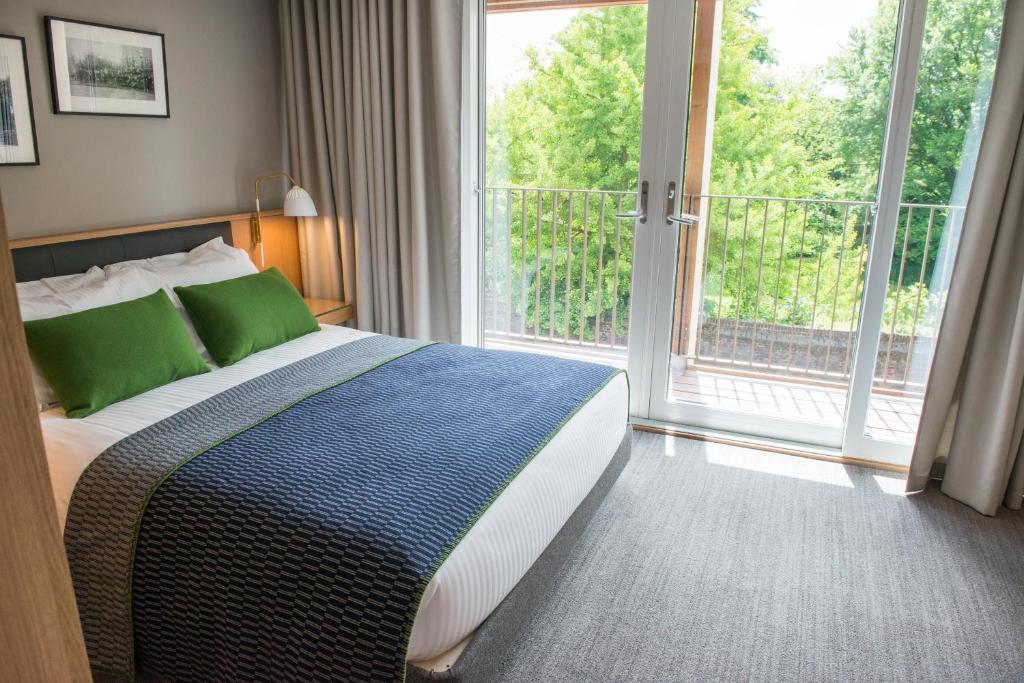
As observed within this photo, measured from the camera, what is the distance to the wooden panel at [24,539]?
0.64 metres

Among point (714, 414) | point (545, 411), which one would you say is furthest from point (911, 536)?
point (545, 411)

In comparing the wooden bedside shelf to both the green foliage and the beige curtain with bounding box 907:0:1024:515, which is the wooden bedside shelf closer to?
the green foliage

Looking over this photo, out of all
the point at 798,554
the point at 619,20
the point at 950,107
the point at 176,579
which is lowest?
the point at 798,554

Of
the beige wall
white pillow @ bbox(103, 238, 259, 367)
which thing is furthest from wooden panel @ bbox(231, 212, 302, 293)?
white pillow @ bbox(103, 238, 259, 367)

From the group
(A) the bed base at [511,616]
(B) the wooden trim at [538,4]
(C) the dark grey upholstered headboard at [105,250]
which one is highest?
(B) the wooden trim at [538,4]

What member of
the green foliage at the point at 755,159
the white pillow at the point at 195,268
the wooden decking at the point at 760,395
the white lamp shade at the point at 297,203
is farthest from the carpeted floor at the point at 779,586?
the white lamp shade at the point at 297,203

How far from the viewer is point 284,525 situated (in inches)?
72.2

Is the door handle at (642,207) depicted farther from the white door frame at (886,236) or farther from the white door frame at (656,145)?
the white door frame at (886,236)

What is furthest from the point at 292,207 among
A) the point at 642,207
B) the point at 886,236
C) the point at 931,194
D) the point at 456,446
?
the point at 931,194

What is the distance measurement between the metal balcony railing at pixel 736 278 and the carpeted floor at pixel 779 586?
28.1 inches

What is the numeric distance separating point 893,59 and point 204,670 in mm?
3364

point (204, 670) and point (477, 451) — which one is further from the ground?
point (477, 451)

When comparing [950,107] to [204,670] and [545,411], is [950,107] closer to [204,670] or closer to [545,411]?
[545,411]

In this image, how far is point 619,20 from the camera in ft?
11.9
